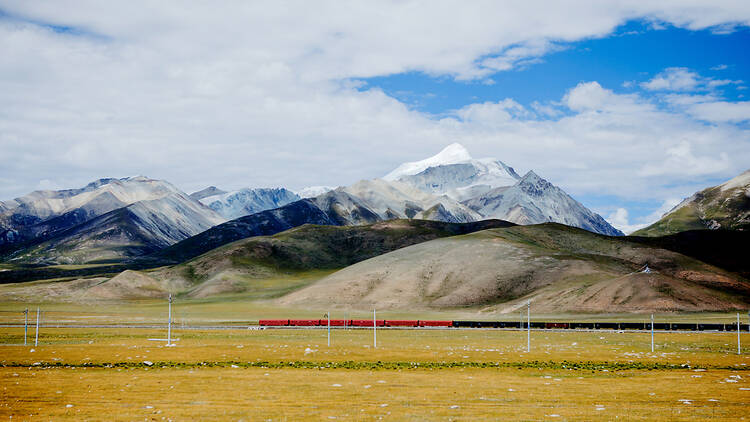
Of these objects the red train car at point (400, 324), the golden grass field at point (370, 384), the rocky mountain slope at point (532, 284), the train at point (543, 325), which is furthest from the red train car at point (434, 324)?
the golden grass field at point (370, 384)

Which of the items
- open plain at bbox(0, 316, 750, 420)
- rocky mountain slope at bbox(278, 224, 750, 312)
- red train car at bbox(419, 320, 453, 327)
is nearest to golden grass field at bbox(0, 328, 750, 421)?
open plain at bbox(0, 316, 750, 420)

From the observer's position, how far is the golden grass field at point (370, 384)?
2478cm

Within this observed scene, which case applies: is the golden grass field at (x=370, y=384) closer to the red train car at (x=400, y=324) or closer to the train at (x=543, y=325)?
the train at (x=543, y=325)

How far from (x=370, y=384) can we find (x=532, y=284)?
135 m

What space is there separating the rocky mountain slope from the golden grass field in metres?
74.4

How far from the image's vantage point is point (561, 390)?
3053cm

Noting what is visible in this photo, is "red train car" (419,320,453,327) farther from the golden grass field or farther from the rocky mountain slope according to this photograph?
the golden grass field

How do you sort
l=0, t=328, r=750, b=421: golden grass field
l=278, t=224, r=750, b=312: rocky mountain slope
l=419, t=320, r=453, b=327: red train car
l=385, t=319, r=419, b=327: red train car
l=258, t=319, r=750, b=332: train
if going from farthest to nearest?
l=278, t=224, r=750, b=312: rocky mountain slope < l=419, t=320, r=453, b=327: red train car < l=385, t=319, r=419, b=327: red train car < l=258, t=319, r=750, b=332: train < l=0, t=328, r=750, b=421: golden grass field

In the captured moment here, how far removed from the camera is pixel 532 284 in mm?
162375

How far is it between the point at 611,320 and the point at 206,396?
93619mm

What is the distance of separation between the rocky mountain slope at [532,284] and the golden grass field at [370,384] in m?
74.4

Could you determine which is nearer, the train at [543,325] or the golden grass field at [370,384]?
the golden grass field at [370,384]

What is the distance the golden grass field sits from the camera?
24781 millimetres

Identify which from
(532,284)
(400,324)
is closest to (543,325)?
(400,324)
